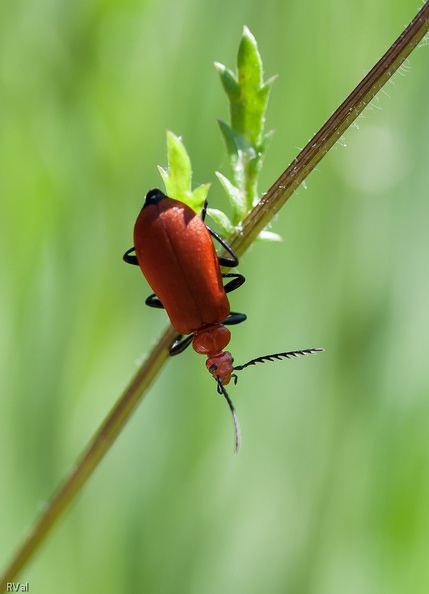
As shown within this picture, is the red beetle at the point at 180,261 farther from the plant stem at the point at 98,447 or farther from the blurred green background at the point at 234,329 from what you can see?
the blurred green background at the point at 234,329

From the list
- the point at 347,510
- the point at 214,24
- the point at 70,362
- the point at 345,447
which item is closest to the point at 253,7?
the point at 214,24

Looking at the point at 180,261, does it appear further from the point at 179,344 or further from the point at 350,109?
the point at 350,109

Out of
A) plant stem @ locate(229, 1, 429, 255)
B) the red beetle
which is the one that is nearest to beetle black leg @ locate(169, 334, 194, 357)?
the red beetle

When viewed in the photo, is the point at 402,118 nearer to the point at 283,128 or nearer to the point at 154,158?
the point at 283,128

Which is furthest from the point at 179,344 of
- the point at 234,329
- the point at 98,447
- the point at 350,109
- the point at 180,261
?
the point at 234,329

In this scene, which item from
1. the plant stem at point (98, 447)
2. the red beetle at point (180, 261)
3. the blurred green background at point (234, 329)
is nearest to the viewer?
the plant stem at point (98, 447)

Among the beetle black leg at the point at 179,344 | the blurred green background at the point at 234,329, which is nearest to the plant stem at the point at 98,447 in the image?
the beetle black leg at the point at 179,344
